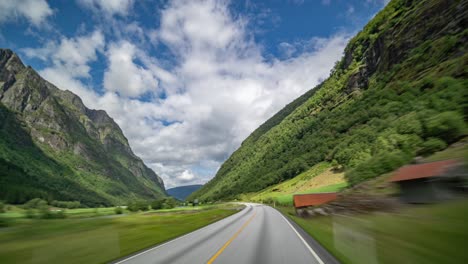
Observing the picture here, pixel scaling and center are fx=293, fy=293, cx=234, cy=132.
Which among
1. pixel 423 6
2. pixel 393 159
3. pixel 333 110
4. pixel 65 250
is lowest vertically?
pixel 65 250

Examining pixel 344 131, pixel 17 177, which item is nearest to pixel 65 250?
pixel 344 131

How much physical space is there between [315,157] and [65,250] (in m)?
145

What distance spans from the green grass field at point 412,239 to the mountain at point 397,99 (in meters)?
21.4

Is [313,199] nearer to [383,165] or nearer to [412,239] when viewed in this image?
[383,165]

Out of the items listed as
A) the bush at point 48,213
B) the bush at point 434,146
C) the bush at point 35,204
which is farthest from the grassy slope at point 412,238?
the bush at point 434,146

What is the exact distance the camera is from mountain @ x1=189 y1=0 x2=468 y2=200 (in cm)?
4156

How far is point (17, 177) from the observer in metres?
198

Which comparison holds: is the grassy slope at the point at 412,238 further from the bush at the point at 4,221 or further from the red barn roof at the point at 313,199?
the red barn roof at the point at 313,199

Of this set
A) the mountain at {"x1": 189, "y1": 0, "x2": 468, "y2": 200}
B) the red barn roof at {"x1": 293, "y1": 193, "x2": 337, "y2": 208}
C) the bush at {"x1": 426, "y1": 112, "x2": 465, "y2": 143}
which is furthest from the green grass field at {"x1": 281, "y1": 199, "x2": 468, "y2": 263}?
the red barn roof at {"x1": 293, "y1": 193, "x2": 337, "y2": 208}

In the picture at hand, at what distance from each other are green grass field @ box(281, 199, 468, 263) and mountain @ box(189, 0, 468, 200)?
2136cm

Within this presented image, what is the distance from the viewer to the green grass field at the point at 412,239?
9.50 metres

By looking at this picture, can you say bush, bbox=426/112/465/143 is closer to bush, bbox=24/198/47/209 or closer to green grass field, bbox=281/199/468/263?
green grass field, bbox=281/199/468/263

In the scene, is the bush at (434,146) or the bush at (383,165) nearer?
the bush at (434,146)

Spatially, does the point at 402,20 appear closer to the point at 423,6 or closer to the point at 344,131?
the point at 423,6
